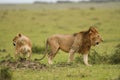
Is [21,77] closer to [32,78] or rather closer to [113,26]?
[32,78]

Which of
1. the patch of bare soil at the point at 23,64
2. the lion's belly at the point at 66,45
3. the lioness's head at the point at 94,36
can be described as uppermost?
the lioness's head at the point at 94,36

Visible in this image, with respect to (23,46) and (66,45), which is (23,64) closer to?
(23,46)

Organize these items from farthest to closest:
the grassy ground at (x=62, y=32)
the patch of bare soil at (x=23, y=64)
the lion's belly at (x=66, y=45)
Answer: the lion's belly at (x=66, y=45)
the patch of bare soil at (x=23, y=64)
the grassy ground at (x=62, y=32)

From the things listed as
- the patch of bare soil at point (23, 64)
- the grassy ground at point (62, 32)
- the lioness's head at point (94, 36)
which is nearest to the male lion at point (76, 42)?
the lioness's head at point (94, 36)

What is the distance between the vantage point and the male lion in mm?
15938

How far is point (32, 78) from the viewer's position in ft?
43.3

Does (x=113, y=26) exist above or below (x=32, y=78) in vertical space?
above

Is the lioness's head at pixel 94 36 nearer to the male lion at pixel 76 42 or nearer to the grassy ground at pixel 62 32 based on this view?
the male lion at pixel 76 42

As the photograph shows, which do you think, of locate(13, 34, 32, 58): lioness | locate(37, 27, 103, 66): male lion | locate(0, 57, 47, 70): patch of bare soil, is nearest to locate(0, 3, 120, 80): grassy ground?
locate(0, 57, 47, 70): patch of bare soil

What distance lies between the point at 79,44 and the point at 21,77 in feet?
10.7

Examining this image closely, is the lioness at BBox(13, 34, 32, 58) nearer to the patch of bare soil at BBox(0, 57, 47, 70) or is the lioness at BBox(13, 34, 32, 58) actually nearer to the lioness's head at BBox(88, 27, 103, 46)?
the patch of bare soil at BBox(0, 57, 47, 70)

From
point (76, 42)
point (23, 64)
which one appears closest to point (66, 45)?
point (76, 42)

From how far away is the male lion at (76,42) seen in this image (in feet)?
52.3

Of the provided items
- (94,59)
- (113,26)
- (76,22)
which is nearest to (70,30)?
(113,26)
